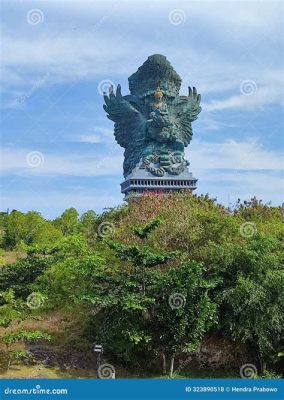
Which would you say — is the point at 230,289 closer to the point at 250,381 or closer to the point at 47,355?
the point at 250,381

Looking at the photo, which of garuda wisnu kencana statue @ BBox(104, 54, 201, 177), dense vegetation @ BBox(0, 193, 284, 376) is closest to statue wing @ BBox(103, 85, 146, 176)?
garuda wisnu kencana statue @ BBox(104, 54, 201, 177)

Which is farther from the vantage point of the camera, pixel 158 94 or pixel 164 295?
pixel 158 94

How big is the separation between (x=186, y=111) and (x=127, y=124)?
6.79 m

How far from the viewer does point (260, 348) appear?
58.9ft

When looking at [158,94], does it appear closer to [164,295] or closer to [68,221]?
[68,221]

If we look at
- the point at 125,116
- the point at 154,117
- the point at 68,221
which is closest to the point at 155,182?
the point at 154,117

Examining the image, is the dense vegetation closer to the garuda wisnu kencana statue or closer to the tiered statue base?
the tiered statue base

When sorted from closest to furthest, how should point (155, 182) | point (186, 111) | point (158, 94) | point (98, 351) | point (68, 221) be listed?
1. point (98, 351)
2. point (68, 221)
3. point (158, 94)
4. point (155, 182)
5. point (186, 111)

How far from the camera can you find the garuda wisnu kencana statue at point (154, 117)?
207ft

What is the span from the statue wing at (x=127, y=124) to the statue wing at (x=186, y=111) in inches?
161

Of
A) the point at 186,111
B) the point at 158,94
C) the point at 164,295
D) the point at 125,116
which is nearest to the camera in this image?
the point at 164,295

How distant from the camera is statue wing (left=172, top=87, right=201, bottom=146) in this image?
65.2m

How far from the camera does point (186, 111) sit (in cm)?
6544

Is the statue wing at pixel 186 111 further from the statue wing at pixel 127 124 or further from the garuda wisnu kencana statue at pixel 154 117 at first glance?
the statue wing at pixel 127 124
